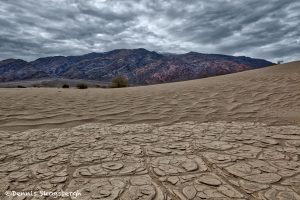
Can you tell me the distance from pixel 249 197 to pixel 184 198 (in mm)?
538

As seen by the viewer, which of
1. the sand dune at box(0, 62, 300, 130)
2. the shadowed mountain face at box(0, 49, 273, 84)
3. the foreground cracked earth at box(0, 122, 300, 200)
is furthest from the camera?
the shadowed mountain face at box(0, 49, 273, 84)

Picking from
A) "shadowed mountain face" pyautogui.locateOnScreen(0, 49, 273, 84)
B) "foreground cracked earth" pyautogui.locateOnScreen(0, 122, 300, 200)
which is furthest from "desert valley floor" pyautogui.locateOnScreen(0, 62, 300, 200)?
"shadowed mountain face" pyautogui.locateOnScreen(0, 49, 273, 84)

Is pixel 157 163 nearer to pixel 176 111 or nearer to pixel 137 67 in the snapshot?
pixel 176 111

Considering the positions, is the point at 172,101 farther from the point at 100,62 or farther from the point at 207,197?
the point at 100,62

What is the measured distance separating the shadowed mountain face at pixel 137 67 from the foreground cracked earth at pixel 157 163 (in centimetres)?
6830

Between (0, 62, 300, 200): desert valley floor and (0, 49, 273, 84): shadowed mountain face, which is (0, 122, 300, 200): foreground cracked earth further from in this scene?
(0, 49, 273, 84): shadowed mountain face

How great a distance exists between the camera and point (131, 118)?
458 centimetres

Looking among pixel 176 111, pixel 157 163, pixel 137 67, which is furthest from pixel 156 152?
pixel 137 67

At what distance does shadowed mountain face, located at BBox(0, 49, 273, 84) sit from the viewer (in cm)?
8962

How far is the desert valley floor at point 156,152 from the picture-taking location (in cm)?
A: 175

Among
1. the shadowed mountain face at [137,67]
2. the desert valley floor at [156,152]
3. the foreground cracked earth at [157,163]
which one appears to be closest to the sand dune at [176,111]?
the desert valley floor at [156,152]

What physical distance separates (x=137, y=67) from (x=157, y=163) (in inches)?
4678

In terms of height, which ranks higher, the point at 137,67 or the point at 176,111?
the point at 137,67

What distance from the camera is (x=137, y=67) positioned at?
119000 millimetres
